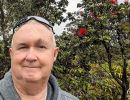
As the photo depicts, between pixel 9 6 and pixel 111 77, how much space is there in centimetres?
312

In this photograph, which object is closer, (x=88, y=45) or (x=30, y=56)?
(x=30, y=56)

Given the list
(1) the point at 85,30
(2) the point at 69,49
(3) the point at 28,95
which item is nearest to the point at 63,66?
(2) the point at 69,49

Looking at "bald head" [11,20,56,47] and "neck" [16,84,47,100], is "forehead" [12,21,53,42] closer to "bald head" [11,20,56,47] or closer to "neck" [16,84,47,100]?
"bald head" [11,20,56,47]

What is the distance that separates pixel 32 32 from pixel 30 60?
0.15 meters

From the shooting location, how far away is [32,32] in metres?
2.12

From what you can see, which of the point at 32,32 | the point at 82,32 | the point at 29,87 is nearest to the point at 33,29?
the point at 32,32

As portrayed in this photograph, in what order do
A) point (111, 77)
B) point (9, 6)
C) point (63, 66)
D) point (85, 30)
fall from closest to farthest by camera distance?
point (85, 30)
point (63, 66)
point (111, 77)
point (9, 6)

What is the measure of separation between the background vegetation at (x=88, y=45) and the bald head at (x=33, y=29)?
4.32 meters

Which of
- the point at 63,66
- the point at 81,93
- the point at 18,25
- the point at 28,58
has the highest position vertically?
the point at 18,25

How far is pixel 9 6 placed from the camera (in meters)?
10.0

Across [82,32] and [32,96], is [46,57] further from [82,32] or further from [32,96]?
[82,32]

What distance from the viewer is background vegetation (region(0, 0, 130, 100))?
7613mm

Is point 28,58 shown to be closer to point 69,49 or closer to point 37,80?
point 37,80

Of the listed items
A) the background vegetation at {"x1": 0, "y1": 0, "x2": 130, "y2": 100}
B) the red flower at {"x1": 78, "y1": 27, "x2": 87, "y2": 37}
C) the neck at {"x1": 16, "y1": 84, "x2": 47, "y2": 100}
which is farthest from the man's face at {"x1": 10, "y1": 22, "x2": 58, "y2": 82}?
the red flower at {"x1": 78, "y1": 27, "x2": 87, "y2": 37}
